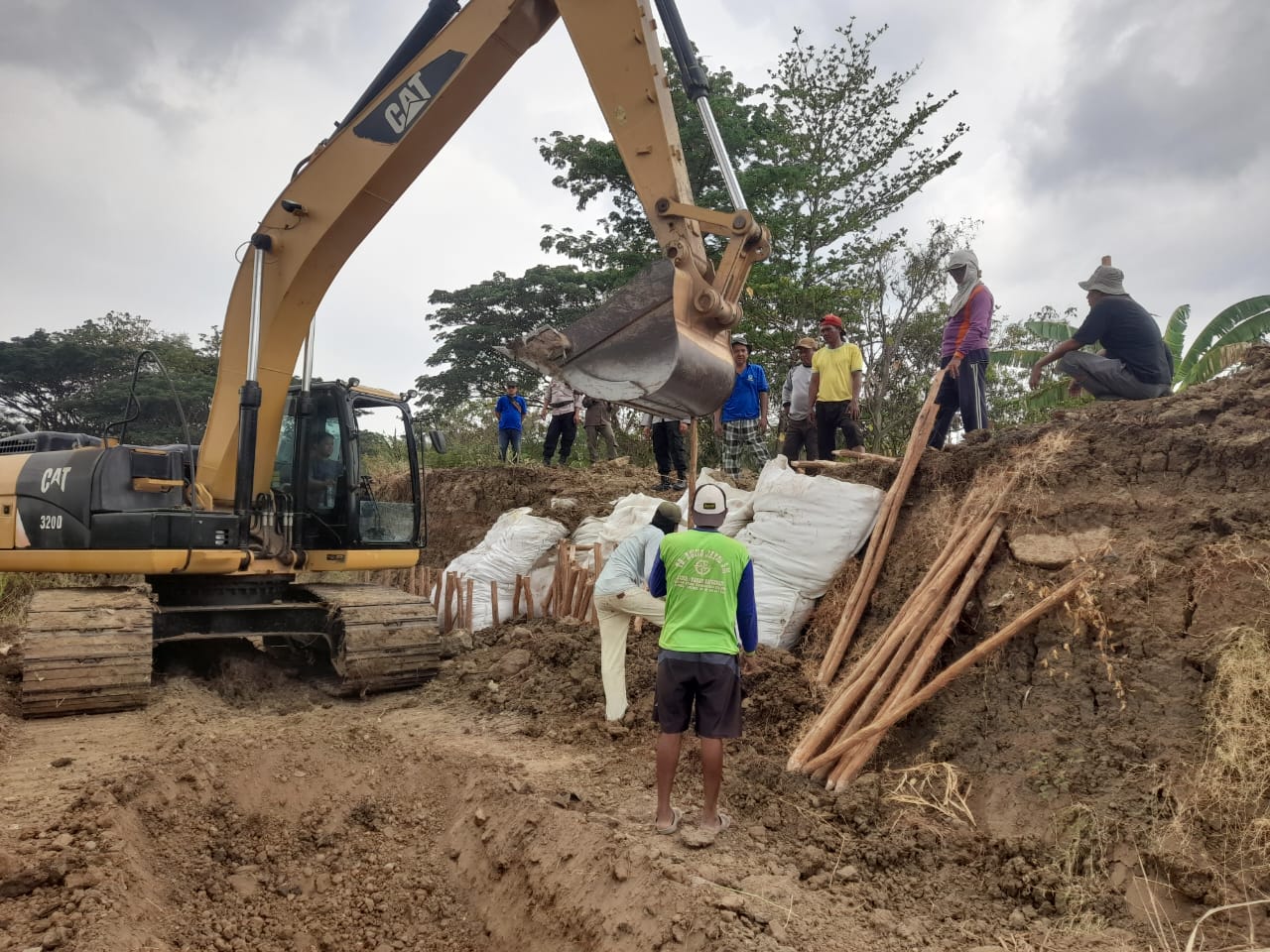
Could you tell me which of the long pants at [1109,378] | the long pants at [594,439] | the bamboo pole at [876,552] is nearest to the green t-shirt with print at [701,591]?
the bamboo pole at [876,552]

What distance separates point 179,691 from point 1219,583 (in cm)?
633

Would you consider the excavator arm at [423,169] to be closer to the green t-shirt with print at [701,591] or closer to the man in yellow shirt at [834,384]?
the green t-shirt with print at [701,591]

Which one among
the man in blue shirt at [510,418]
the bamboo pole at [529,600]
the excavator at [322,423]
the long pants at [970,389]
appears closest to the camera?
the excavator at [322,423]

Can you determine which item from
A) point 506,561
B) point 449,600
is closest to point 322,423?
point 449,600

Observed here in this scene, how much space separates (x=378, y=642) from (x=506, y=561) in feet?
7.85

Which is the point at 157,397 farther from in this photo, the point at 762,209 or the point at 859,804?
the point at 859,804

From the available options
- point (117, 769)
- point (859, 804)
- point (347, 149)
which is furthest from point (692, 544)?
point (347, 149)

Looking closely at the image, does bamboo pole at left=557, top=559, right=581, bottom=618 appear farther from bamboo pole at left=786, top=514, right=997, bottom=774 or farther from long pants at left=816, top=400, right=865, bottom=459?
bamboo pole at left=786, top=514, right=997, bottom=774

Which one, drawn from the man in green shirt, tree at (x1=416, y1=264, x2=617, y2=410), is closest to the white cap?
the man in green shirt

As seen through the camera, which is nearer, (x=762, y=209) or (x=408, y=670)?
(x=408, y=670)

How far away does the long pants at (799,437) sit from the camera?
8.20m

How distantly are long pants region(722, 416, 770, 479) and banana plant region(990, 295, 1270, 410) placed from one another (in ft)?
12.8

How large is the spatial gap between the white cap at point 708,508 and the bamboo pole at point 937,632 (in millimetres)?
1278

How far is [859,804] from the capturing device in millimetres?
3871
